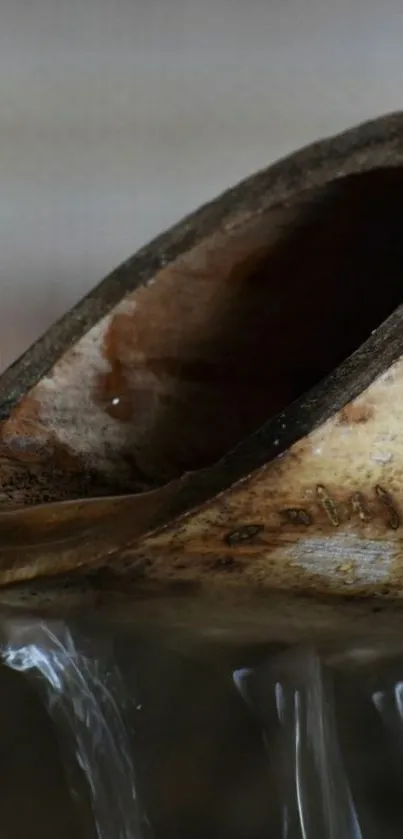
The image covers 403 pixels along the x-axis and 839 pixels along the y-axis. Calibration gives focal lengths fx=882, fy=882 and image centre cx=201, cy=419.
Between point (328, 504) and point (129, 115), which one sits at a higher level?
point (129, 115)

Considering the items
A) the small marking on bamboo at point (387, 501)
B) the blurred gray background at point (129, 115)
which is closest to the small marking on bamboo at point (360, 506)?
the small marking on bamboo at point (387, 501)

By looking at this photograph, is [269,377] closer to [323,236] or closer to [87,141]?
[323,236]

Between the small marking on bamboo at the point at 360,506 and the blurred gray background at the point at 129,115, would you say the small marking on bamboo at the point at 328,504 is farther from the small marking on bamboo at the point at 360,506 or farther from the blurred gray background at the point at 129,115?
the blurred gray background at the point at 129,115

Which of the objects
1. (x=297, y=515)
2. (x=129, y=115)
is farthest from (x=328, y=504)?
(x=129, y=115)

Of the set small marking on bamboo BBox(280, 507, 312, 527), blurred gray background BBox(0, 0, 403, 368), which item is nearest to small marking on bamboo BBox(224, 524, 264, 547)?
small marking on bamboo BBox(280, 507, 312, 527)

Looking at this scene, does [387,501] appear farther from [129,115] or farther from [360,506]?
[129,115]

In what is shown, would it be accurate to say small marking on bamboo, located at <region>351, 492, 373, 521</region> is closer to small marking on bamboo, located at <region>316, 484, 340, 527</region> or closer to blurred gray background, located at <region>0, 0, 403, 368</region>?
small marking on bamboo, located at <region>316, 484, 340, 527</region>

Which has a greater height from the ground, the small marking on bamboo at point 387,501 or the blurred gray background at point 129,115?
the blurred gray background at point 129,115

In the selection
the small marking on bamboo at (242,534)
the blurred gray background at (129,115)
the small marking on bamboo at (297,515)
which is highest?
the blurred gray background at (129,115)
